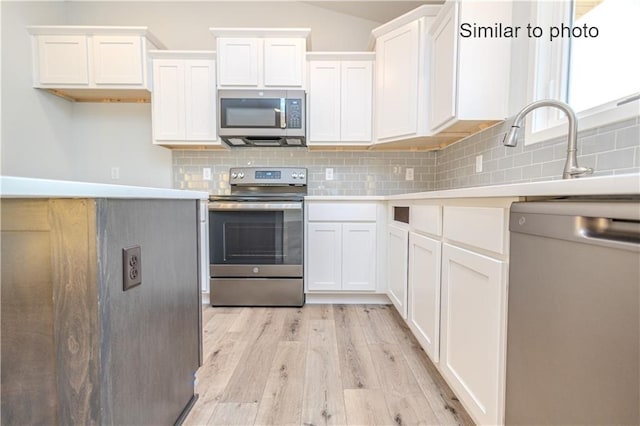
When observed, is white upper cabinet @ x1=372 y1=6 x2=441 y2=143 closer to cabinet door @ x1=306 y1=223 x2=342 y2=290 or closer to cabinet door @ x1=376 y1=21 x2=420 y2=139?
cabinet door @ x1=376 y1=21 x2=420 y2=139

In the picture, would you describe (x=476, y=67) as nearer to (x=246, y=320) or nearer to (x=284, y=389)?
(x=284, y=389)

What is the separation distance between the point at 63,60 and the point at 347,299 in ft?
10.4

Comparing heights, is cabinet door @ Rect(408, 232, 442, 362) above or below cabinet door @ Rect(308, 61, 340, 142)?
below

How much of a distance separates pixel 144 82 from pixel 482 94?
2.62m

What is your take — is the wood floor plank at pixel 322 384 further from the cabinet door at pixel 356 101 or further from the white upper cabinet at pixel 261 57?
the white upper cabinet at pixel 261 57

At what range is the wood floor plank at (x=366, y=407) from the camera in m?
1.11

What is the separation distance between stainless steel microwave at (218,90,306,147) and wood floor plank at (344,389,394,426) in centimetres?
191

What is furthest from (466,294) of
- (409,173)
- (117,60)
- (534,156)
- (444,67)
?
(117,60)

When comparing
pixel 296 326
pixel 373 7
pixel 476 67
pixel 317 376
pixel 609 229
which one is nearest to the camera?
pixel 609 229

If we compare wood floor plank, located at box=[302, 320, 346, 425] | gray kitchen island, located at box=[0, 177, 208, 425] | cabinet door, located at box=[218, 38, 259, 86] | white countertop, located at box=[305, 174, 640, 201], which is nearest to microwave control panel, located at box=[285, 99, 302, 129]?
cabinet door, located at box=[218, 38, 259, 86]

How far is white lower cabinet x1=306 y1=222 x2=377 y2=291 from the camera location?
2.37 meters

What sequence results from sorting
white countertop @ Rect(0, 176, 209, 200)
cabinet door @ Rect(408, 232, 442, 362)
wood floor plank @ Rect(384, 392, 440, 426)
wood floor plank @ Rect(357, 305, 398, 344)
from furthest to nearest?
wood floor plank @ Rect(357, 305, 398, 344) → cabinet door @ Rect(408, 232, 442, 362) → wood floor plank @ Rect(384, 392, 440, 426) → white countertop @ Rect(0, 176, 209, 200)

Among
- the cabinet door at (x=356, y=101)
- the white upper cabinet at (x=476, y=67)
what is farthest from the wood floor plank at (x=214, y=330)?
the white upper cabinet at (x=476, y=67)

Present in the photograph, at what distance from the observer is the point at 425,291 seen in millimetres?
1418
